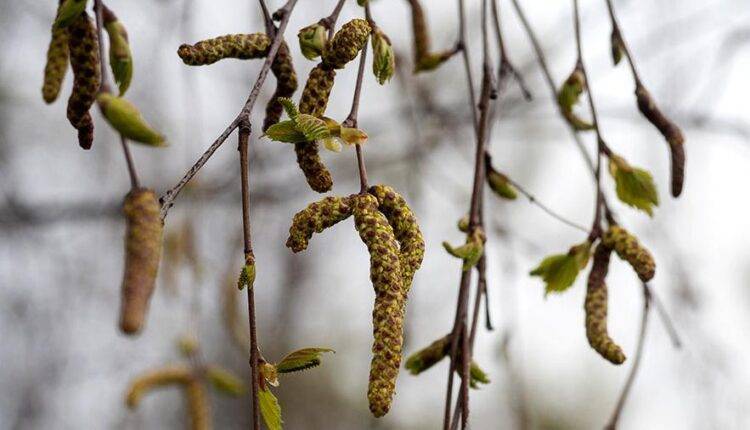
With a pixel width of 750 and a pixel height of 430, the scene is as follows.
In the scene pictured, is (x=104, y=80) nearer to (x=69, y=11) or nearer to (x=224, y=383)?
(x=69, y=11)

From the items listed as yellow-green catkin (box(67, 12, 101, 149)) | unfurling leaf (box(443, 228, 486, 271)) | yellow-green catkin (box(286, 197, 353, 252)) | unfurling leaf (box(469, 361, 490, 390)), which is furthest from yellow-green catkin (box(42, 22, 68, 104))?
unfurling leaf (box(469, 361, 490, 390))

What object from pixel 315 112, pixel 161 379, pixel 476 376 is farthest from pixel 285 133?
pixel 161 379

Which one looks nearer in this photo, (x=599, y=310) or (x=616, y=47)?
(x=599, y=310)

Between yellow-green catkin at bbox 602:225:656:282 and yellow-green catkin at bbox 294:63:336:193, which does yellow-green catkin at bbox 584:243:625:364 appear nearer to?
yellow-green catkin at bbox 602:225:656:282

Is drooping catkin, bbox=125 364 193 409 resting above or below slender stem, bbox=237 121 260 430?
below

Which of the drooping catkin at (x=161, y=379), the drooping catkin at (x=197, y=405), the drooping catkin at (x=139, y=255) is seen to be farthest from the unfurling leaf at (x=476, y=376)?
the drooping catkin at (x=161, y=379)

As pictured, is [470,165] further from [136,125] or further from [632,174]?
[136,125]
